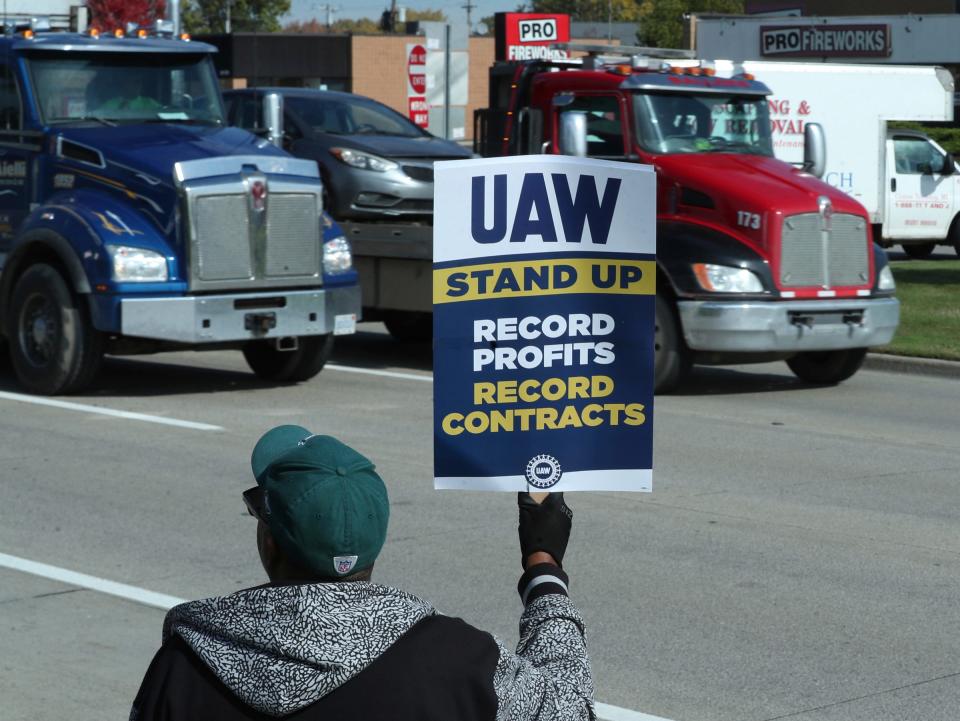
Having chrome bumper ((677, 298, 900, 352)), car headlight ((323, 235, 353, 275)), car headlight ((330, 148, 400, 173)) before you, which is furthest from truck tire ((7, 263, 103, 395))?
car headlight ((330, 148, 400, 173))

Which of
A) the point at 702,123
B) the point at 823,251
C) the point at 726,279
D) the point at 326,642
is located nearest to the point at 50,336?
the point at 726,279

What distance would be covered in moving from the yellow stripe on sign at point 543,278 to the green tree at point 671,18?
74.2m

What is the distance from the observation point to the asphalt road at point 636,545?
5934 millimetres

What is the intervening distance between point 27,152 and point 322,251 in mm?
2542

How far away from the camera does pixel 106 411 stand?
12219 mm

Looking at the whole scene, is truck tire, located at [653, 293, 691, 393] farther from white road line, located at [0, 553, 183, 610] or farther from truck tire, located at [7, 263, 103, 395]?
white road line, located at [0, 553, 183, 610]

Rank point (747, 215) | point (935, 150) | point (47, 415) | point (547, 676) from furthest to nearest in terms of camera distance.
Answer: point (935, 150), point (747, 215), point (47, 415), point (547, 676)

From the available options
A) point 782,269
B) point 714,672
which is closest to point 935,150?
point 782,269

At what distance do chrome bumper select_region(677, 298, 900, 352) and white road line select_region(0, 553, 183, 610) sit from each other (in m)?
6.60

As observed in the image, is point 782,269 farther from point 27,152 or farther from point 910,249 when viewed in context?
point 910,249

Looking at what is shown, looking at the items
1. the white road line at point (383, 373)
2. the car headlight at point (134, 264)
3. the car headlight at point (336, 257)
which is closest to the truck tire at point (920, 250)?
the white road line at point (383, 373)

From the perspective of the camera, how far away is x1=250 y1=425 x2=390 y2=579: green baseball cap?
8.17ft

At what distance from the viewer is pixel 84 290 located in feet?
40.6

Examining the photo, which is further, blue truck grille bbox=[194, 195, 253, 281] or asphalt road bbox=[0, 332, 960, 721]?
blue truck grille bbox=[194, 195, 253, 281]
